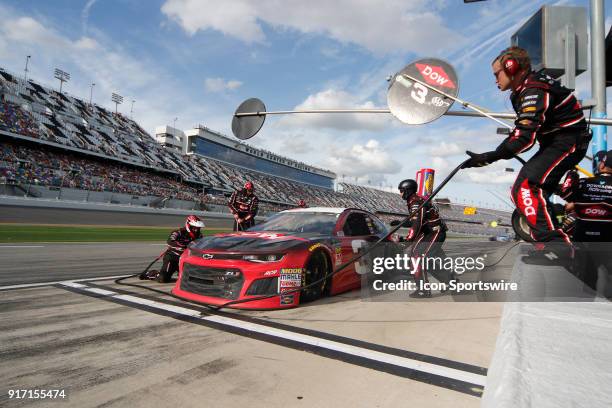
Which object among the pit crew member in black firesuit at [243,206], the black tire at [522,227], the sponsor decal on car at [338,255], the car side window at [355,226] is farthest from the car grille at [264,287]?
the pit crew member in black firesuit at [243,206]

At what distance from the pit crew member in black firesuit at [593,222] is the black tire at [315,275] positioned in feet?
7.47

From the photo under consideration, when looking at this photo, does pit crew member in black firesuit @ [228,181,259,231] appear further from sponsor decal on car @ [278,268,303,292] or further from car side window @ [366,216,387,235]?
sponsor decal on car @ [278,268,303,292]

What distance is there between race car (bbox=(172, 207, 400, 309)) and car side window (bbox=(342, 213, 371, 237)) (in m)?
0.28

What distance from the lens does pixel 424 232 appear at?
5.02 meters

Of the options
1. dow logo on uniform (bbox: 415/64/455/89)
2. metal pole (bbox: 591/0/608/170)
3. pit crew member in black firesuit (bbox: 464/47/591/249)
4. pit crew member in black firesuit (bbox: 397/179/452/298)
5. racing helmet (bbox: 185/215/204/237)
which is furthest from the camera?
racing helmet (bbox: 185/215/204/237)

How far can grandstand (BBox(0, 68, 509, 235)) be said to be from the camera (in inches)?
1049

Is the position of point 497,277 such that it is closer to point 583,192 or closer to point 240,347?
point 583,192

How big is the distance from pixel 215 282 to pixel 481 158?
2577 mm

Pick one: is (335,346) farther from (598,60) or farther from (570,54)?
(598,60)

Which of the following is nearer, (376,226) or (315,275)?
(315,275)

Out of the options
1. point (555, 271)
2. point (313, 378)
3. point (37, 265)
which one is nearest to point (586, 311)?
point (555, 271)

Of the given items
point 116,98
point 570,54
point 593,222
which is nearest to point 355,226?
point 593,222

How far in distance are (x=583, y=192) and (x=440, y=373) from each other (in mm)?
2561

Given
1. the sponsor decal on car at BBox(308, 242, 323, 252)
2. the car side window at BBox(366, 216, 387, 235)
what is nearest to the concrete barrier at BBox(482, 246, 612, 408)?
the sponsor decal on car at BBox(308, 242, 323, 252)
